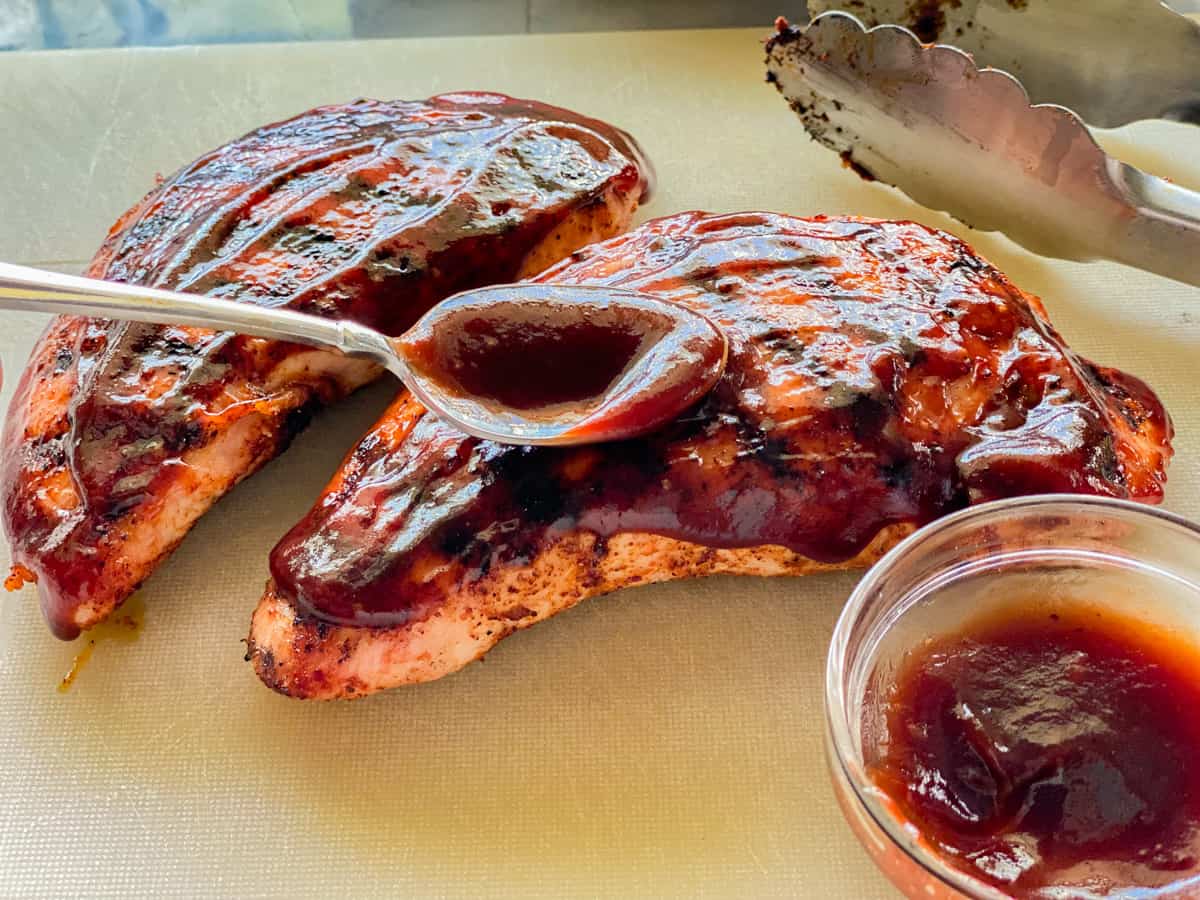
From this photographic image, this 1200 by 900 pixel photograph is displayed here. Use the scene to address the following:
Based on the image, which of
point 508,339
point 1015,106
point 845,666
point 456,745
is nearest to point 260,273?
point 508,339

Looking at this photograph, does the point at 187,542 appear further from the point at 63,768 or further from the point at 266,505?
the point at 63,768

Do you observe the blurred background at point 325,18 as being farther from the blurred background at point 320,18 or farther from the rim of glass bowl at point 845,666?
the rim of glass bowl at point 845,666

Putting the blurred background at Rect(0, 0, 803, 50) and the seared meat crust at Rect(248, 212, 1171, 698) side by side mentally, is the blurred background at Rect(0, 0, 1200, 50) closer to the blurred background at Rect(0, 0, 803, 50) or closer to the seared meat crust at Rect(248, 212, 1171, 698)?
the blurred background at Rect(0, 0, 803, 50)

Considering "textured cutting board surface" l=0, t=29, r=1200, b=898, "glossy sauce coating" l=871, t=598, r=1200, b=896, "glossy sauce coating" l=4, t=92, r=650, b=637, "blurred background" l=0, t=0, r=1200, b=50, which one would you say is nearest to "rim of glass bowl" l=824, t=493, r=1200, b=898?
"glossy sauce coating" l=871, t=598, r=1200, b=896

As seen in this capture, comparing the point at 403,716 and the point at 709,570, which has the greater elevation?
the point at 709,570

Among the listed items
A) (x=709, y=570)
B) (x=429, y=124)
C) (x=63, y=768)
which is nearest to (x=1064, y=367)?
(x=709, y=570)

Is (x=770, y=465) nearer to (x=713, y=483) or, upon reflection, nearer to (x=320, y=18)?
(x=713, y=483)
